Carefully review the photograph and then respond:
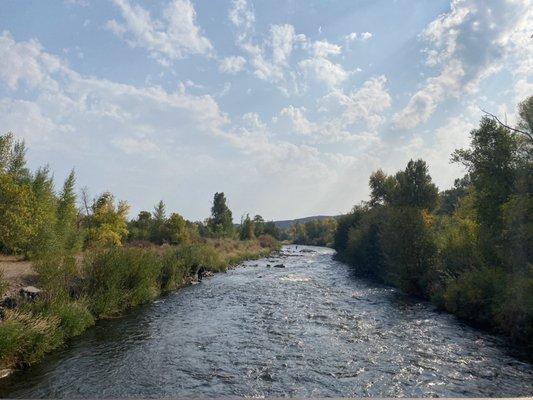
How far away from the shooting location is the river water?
1162cm

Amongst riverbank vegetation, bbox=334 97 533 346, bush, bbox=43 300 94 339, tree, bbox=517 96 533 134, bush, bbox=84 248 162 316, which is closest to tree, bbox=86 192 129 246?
bush, bbox=84 248 162 316

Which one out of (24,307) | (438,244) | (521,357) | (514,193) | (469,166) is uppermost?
(469,166)

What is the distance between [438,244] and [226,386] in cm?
2335

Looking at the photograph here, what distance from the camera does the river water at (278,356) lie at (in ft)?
38.1

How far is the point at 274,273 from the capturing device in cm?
4431

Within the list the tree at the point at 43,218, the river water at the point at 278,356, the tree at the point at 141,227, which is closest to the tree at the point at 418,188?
the river water at the point at 278,356

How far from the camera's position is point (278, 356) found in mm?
14680

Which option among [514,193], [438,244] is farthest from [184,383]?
[438,244]

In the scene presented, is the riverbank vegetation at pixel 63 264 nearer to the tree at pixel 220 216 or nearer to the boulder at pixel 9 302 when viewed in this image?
the boulder at pixel 9 302

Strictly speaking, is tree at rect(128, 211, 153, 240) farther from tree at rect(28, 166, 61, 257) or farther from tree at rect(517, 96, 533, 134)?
tree at rect(517, 96, 533, 134)

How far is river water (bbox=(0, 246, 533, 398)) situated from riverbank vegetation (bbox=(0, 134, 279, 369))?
0.90 meters

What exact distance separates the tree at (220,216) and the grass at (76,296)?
58856 millimetres

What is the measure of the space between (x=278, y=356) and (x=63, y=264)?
11247mm

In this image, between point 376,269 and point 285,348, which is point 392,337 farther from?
point 376,269
